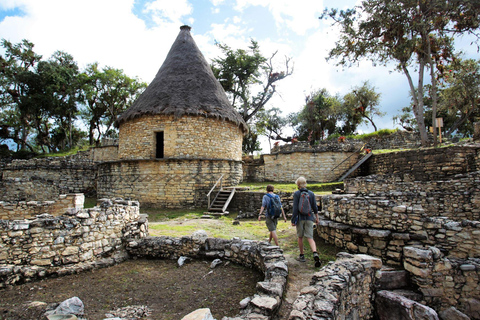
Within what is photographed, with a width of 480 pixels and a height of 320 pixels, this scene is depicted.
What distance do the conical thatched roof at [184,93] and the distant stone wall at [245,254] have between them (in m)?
8.22

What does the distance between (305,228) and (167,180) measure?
930 centimetres

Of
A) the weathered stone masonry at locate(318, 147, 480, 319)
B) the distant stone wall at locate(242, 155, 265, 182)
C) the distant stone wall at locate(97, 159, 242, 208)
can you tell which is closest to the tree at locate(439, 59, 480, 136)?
the distant stone wall at locate(242, 155, 265, 182)

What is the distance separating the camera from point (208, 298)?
3.86m

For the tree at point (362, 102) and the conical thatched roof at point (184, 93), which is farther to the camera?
the tree at point (362, 102)

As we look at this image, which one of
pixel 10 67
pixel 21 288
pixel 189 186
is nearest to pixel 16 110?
pixel 10 67

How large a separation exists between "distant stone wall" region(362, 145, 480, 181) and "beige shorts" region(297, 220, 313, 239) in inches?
322

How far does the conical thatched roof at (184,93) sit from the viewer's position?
12.9 metres

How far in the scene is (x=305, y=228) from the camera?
4730 mm

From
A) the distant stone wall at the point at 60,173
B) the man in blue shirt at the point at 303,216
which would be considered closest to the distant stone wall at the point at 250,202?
the man in blue shirt at the point at 303,216

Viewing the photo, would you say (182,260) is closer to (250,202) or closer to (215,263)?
(215,263)

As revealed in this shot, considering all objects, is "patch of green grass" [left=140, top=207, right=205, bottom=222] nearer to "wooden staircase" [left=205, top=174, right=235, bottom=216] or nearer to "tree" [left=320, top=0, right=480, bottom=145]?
"wooden staircase" [left=205, top=174, right=235, bottom=216]

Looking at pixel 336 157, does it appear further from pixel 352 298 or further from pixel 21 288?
pixel 21 288

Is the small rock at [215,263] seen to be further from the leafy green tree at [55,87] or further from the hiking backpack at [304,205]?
the leafy green tree at [55,87]

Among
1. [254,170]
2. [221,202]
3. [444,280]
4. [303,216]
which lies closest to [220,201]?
[221,202]
